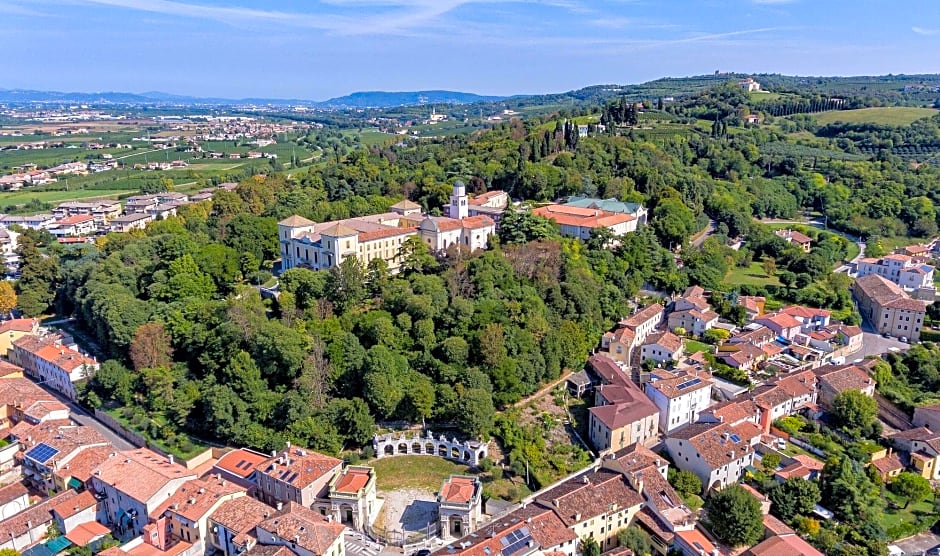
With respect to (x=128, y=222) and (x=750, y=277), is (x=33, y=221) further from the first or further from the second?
(x=750, y=277)

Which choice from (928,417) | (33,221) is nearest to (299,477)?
(928,417)

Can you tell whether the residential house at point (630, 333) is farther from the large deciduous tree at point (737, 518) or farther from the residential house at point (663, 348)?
the large deciduous tree at point (737, 518)

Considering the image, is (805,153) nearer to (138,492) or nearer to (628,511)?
(628,511)

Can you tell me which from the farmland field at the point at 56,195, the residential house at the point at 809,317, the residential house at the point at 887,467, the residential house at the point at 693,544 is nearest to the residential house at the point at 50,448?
the residential house at the point at 693,544

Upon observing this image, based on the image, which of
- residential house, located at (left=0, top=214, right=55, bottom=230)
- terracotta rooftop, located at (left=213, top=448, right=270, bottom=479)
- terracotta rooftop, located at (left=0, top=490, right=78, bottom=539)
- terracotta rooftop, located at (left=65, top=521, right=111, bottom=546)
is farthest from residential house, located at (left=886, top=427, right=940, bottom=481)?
residential house, located at (left=0, top=214, right=55, bottom=230)

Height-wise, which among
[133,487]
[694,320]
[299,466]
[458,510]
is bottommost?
[458,510]

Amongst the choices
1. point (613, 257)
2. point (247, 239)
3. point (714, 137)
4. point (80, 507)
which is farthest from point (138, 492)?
point (714, 137)
